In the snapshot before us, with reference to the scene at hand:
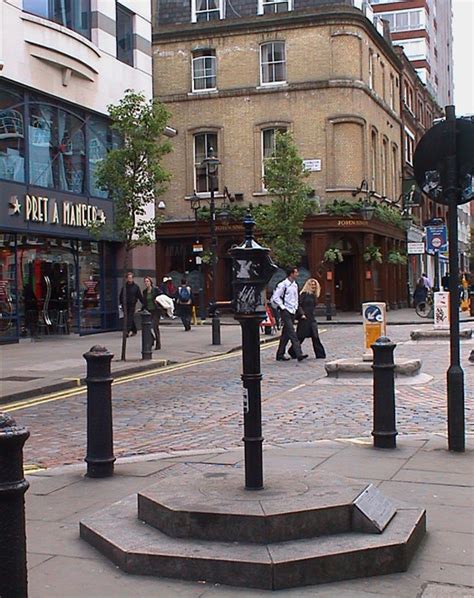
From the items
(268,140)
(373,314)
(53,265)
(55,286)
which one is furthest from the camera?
(268,140)

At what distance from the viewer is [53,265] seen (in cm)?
2373

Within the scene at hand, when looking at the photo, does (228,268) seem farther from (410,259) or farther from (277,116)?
(410,259)

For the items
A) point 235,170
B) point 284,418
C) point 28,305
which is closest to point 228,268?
point 235,170

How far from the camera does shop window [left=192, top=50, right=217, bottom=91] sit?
126 ft

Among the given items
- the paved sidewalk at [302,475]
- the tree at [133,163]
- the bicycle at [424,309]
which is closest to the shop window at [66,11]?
the tree at [133,163]

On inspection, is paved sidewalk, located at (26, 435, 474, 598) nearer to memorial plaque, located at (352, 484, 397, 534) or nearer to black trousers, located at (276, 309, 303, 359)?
memorial plaque, located at (352, 484, 397, 534)

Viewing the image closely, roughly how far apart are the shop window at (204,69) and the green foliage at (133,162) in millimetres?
21740

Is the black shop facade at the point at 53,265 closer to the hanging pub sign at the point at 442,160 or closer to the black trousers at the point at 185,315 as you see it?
the black trousers at the point at 185,315

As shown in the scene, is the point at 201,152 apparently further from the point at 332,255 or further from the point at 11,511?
the point at 11,511

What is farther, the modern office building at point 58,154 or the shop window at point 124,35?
the shop window at point 124,35

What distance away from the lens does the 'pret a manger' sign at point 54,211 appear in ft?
70.2

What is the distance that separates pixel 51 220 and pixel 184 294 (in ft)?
18.8

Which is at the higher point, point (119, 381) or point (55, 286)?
point (55, 286)

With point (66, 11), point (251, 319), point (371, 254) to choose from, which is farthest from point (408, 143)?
point (251, 319)
